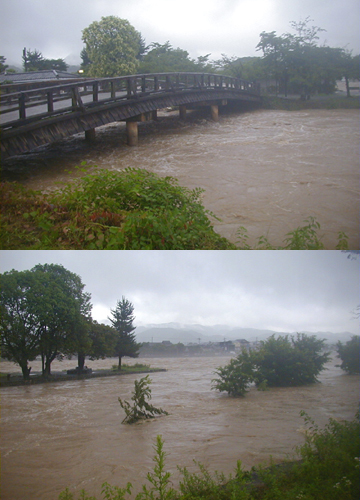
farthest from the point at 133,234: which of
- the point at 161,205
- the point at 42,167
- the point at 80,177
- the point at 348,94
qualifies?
the point at 348,94

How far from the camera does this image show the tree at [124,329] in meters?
2.59

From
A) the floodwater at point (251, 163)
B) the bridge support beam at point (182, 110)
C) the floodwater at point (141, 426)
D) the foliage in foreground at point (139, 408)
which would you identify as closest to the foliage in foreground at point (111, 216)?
the floodwater at point (251, 163)

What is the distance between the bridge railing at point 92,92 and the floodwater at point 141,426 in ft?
6.25

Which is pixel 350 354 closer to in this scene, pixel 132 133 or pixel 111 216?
pixel 111 216

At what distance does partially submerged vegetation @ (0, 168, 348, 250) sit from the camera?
2746mm

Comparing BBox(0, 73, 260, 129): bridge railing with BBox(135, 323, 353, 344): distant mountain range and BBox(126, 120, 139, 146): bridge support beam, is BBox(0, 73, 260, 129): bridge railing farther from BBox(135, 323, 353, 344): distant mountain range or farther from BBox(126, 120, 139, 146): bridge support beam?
BBox(135, 323, 353, 344): distant mountain range

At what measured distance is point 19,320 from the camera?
2.65 m

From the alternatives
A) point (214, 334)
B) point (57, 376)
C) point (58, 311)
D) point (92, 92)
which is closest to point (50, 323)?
point (58, 311)

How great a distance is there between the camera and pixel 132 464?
2252 millimetres

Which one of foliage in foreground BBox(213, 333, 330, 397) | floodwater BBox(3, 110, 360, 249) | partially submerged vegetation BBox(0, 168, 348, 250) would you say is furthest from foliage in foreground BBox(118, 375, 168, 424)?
floodwater BBox(3, 110, 360, 249)

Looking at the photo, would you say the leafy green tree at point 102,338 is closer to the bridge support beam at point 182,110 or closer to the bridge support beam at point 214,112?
the bridge support beam at point 182,110

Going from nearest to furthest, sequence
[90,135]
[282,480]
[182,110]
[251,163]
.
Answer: [282,480] → [90,135] → [251,163] → [182,110]

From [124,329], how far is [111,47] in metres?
2.25

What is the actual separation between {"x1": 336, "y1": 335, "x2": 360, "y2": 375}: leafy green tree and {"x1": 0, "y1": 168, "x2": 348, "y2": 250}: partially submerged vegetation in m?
0.73
